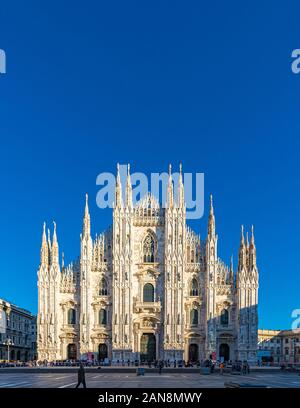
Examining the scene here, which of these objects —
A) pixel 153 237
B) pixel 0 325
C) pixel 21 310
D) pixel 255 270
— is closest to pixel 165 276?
pixel 153 237

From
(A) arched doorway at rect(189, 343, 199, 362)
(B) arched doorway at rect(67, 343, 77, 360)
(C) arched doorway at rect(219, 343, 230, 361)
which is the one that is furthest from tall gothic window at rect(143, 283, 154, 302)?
(B) arched doorway at rect(67, 343, 77, 360)

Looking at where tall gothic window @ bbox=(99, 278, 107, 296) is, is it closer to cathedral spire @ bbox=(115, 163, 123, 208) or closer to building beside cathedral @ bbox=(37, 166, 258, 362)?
building beside cathedral @ bbox=(37, 166, 258, 362)

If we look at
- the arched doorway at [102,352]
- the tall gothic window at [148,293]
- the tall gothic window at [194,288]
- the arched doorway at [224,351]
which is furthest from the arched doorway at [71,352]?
the arched doorway at [224,351]

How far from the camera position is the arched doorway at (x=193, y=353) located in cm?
6512

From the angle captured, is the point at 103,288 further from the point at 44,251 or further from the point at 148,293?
the point at 44,251

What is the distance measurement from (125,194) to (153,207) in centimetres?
372

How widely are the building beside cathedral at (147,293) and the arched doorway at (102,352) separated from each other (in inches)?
4.6

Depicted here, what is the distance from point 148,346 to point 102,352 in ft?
18.0

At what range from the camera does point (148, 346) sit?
65.4 meters

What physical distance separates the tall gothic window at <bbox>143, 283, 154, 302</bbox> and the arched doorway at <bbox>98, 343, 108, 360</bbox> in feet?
24.0

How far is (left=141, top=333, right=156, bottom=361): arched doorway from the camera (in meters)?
65.1

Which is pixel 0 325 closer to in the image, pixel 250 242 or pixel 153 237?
pixel 153 237

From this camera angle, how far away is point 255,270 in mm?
64125

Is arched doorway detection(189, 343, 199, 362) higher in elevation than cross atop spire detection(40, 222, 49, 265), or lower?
lower
